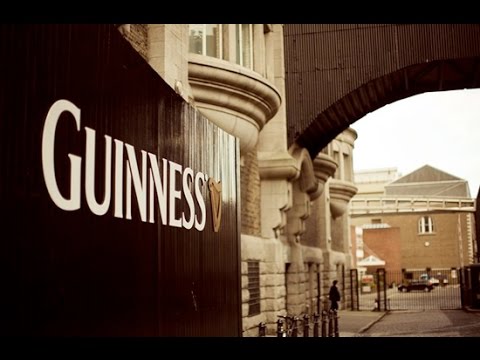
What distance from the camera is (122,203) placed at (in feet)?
17.9

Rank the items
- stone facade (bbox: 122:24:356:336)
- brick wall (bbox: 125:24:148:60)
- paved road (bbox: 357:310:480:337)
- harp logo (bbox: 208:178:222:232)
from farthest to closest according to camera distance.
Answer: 1. paved road (bbox: 357:310:480:337)
2. stone facade (bbox: 122:24:356:336)
3. brick wall (bbox: 125:24:148:60)
4. harp logo (bbox: 208:178:222:232)

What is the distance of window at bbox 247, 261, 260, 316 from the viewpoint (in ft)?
53.7

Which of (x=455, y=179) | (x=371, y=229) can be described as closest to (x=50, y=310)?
(x=371, y=229)

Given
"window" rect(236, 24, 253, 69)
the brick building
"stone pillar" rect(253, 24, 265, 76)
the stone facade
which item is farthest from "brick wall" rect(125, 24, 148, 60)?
the brick building

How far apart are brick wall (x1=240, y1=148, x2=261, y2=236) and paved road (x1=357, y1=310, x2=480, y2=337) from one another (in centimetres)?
474

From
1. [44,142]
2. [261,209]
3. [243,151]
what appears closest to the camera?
[44,142]

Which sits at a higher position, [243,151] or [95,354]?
[243,151]

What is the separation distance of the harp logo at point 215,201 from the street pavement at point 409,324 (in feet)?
34.9

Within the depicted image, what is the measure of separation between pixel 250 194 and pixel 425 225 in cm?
6794

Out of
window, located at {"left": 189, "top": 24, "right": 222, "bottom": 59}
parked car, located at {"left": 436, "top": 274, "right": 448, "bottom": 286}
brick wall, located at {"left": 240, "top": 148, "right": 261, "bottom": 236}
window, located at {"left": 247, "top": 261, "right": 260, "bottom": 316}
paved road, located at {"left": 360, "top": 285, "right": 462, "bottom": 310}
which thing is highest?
window, located at {"left": 189, "top": 24, "right": 222, "bottom": 59}

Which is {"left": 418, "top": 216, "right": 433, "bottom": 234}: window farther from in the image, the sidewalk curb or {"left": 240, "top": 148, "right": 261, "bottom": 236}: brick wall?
{"left": 240, "top": 148, "right": 261, "bottom": 236}: brick wall

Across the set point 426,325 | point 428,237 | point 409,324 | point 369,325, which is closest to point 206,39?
point 369,325
